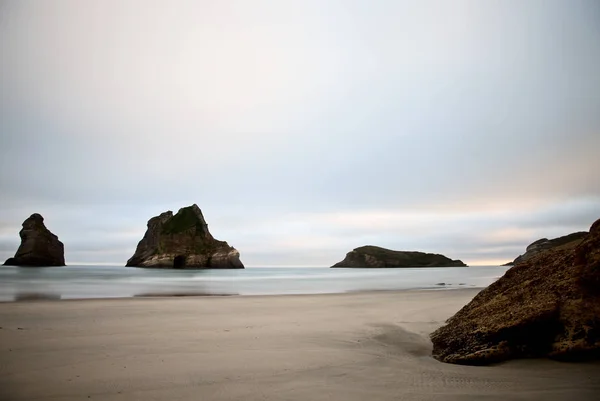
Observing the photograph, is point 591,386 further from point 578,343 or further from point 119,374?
point 119,374

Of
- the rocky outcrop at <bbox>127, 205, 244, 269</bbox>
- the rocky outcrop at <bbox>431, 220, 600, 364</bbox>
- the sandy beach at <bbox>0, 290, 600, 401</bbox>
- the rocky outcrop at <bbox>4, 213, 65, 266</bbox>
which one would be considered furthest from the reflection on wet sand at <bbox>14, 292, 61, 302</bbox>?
the rocky outcrop at <bbox>4, 213, 65, 266</bbox>

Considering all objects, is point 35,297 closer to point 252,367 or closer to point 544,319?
point 252,367

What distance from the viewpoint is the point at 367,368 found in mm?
6000

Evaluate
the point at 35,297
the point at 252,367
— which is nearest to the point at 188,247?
the point at 35,297

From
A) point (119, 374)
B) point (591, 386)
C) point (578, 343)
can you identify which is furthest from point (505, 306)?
point (119, 374)

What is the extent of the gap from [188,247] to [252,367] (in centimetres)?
13459

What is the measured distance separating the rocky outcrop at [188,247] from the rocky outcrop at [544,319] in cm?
13409

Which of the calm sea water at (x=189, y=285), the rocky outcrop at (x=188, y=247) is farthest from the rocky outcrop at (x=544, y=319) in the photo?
the rocky outcrop at (x=188, y=247)

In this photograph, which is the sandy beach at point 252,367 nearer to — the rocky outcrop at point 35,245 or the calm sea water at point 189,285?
the calm sea water at point 189,285

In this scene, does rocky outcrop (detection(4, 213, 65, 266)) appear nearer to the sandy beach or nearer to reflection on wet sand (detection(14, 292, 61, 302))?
reflection on wet sand (detection(14, 292, 61, 302))

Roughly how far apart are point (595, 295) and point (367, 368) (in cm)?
370

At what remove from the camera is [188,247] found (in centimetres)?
13362

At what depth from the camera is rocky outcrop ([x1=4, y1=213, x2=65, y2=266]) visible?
133 meters

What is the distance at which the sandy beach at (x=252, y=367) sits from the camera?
470cm
